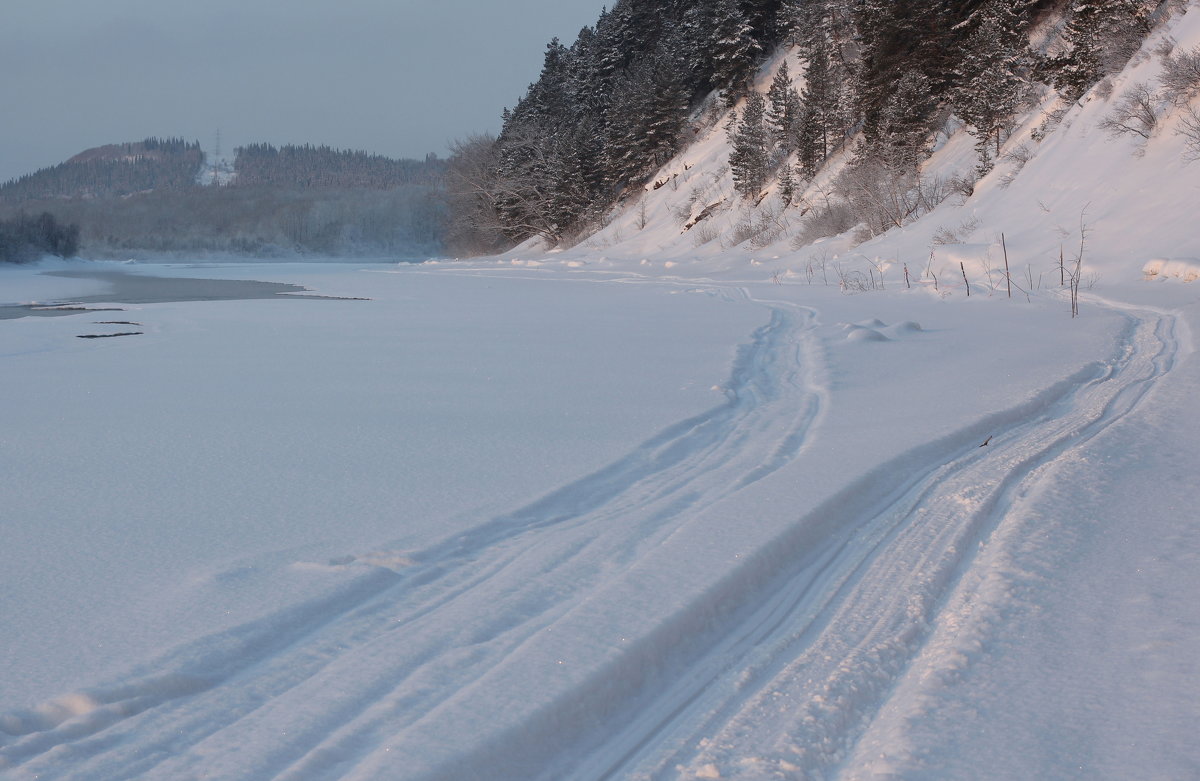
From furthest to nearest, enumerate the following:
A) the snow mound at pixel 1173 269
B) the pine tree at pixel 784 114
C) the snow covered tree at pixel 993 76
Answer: the pine tree at pixel 784 114, the snow covered tree at pixel 993 76, the snow mound at pixel 1173 269

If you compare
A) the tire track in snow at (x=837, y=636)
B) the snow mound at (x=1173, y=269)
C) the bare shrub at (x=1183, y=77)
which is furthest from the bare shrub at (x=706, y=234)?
→ the tire track in snow at (x=837, y=636)

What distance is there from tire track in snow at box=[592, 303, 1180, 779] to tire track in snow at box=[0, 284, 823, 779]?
1.65 ft

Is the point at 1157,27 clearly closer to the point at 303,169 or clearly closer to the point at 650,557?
the point at 650,557

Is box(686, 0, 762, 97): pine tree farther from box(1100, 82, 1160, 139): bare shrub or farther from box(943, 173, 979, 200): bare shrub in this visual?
box(1100, 82, 1160, 139): bare shrub

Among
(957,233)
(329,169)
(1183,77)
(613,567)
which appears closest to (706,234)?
(957,233)

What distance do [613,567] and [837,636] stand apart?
2.51 feet

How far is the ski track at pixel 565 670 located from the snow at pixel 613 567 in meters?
0.01

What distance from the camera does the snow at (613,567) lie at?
1.85 meters

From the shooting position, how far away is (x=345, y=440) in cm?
452

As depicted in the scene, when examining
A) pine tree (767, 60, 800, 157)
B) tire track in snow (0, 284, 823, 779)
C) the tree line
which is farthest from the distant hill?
tire track in snow (0, 284, 823, 779)

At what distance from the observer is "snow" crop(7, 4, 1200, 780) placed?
1.85 metres

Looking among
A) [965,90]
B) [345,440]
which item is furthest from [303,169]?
[345,440]

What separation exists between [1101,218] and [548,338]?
9963 millimetres

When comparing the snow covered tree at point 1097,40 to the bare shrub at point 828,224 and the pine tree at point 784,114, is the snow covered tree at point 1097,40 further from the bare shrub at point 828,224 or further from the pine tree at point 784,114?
the pine tree at point 784,114
